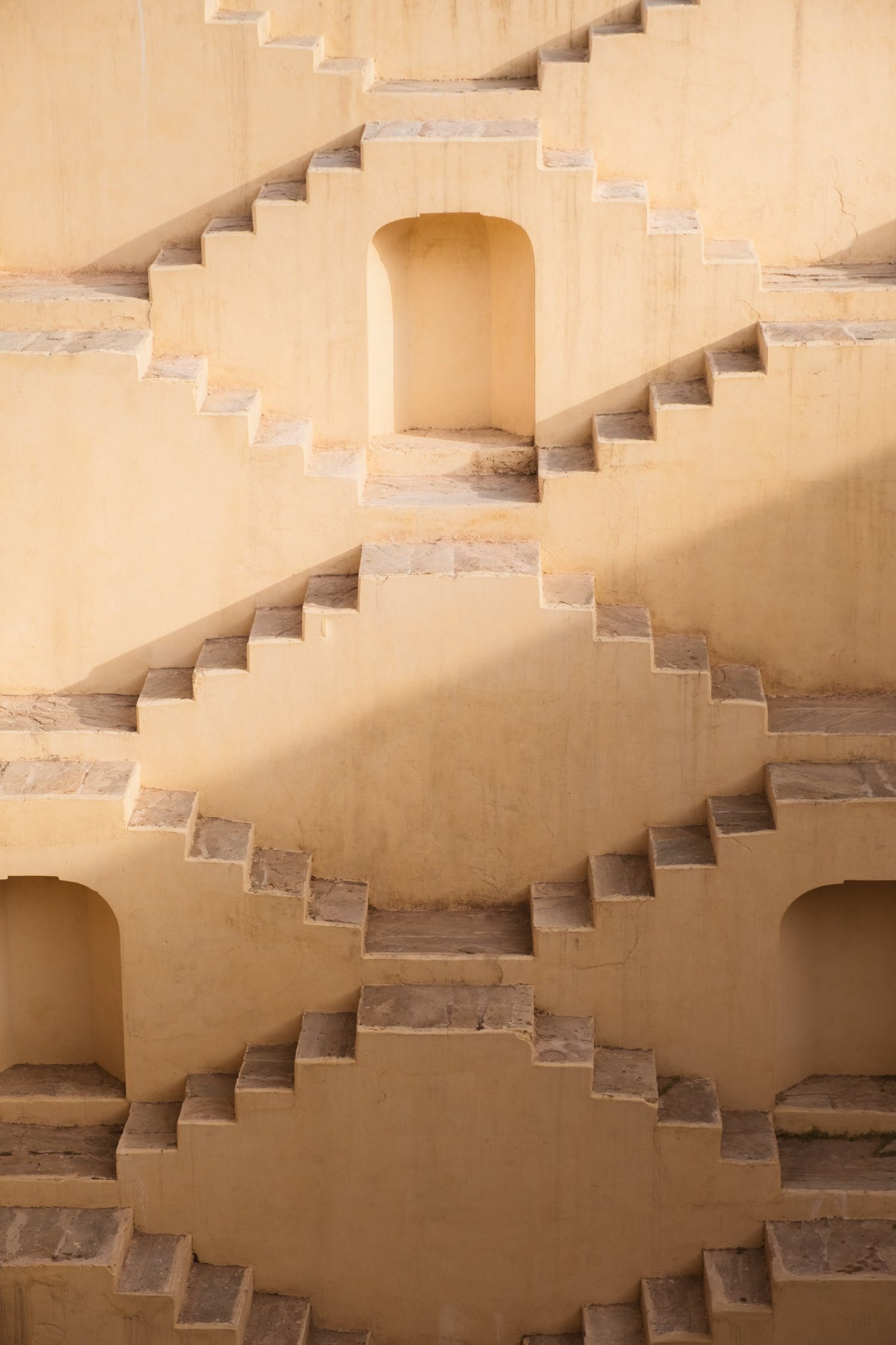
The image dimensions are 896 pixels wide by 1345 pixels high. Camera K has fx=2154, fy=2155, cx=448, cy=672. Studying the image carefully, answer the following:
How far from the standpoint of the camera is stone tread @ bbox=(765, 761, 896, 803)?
11.0 meters

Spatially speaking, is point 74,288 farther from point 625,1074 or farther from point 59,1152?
point 625,1074

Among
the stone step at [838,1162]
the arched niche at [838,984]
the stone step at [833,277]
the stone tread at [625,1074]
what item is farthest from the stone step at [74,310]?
the stone step at [838,1162]

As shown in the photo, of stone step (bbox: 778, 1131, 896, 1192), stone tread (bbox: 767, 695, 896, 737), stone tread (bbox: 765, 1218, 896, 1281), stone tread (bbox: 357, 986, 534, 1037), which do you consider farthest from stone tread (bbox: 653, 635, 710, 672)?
stone tread (bbox: 765, 1218, 896, 1281)

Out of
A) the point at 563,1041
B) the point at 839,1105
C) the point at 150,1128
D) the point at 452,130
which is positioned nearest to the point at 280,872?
the point at 150,1128

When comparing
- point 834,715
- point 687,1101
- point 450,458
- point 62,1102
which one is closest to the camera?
point 687,1101

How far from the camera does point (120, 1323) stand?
438 inches

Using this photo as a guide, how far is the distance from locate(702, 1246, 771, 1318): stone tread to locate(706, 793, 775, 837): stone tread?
7.32 feet

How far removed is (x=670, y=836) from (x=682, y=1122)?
58.3 inches

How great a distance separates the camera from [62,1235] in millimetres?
11234

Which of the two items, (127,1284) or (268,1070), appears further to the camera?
(268,1070)

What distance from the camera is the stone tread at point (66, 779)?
11.0m

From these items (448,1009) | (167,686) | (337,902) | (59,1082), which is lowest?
(59,1082)

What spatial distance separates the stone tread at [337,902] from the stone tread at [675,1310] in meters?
2.47

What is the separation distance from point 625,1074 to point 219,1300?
7.95 feet
